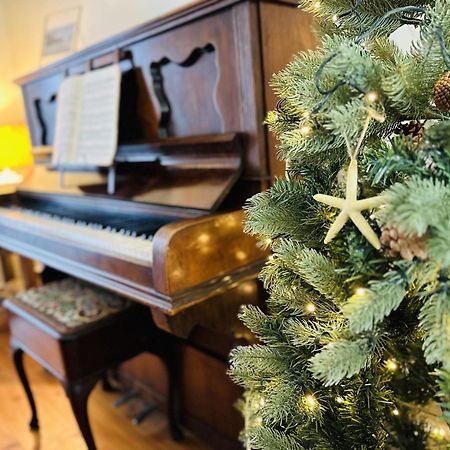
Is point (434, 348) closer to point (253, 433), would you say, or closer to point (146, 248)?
point (253, 433)

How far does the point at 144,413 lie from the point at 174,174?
1.03m

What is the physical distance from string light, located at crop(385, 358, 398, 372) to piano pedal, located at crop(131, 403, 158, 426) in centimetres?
151

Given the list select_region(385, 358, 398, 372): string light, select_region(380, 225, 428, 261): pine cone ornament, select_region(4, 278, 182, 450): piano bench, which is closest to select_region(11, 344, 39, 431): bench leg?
select_region(4, 278, 182, 450): piano bench

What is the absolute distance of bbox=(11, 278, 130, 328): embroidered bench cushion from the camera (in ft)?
5.07

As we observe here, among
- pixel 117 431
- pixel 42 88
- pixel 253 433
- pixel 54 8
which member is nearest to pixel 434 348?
pixel 253 433

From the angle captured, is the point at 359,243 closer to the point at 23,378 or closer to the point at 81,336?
the point at 81,336

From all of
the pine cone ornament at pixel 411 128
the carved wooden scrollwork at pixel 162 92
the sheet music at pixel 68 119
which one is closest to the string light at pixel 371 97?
the pine cone ornament at pixel 411 128

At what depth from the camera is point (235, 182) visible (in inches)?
53.2

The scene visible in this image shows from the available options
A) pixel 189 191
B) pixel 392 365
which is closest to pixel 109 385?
pixel 189 191

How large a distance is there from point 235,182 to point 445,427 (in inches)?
35.3

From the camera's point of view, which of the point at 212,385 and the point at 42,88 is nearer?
the point at 212,385

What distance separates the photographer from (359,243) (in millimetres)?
542

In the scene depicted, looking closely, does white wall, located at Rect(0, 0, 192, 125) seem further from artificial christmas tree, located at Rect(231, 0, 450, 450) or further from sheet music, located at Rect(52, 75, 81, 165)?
artificial christmas tree, located at Rect(231, 0, 450, 450)

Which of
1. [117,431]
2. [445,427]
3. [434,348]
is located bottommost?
[117,431]
